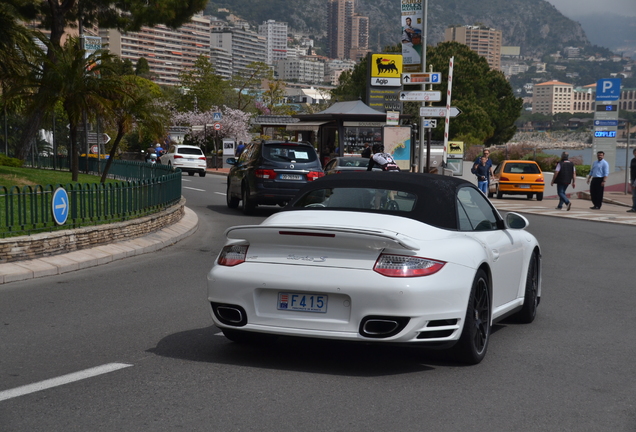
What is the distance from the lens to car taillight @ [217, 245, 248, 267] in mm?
6238

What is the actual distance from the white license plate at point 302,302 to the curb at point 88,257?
5736 millimetres

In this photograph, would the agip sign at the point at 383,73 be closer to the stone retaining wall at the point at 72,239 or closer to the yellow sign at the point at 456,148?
the yellow sign at the point at 456,148

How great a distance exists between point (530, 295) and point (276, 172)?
12.7 m

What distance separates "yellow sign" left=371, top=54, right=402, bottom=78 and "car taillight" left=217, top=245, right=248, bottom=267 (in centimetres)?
3499

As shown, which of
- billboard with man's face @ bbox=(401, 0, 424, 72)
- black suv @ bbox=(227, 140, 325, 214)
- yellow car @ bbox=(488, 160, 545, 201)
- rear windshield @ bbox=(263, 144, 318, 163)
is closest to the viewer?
black suv @ bbox=(227, 140, 325, 214)

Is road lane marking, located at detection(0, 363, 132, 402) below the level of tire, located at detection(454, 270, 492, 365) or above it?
below

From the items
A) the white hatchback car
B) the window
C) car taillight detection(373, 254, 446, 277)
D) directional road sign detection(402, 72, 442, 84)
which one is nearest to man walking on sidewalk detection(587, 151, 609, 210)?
directional road sign detection(402, 72, 442, 84)

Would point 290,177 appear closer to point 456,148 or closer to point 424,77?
point 424,77

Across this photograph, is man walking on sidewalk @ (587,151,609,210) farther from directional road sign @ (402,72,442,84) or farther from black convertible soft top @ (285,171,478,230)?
black convertible soft top @ (285,171,478,230)

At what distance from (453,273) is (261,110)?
85.3m

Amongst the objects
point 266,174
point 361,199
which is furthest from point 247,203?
point 361,199

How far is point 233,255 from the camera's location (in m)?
6.30

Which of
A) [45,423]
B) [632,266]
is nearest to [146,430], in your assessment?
[45,423]

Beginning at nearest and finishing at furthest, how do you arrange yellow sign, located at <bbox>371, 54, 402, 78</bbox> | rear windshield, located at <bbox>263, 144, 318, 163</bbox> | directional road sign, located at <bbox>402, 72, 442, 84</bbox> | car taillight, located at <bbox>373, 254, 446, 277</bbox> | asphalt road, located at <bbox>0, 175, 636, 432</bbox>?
asphalt road, located at <bbox>0, 175, 636, 432</bbox>, car taillight, located at <bbox>373, 254, 446, 277</bbox>, rear windshield, located at <bbox>263, 144, 318, 163</bbox>, directional road sign, located at <bbox>402, 72, 442, 84</bbox>, yellow sign, located at <bbox>371, 54, 402, 78</bbox>
